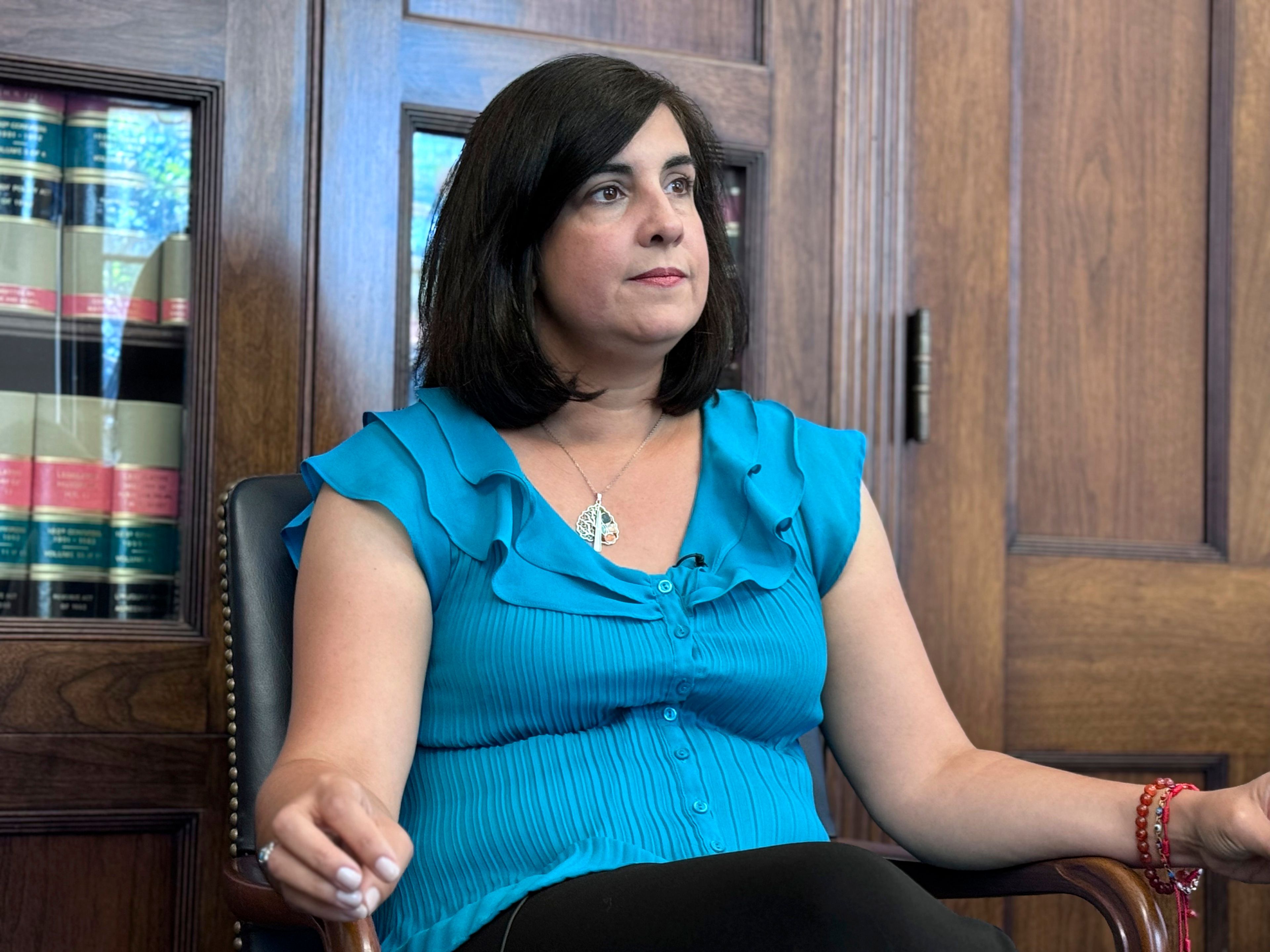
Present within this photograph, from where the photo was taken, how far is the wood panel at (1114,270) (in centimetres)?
238

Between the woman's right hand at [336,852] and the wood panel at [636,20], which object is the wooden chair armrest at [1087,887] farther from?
the wood panel at [636,20]

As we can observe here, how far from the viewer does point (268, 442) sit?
6.43 feet

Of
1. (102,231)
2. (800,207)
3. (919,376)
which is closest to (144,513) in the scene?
(102,231)

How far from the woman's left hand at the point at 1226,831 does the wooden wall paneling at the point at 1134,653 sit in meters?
1.02

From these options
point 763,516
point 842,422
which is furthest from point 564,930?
point 842,422

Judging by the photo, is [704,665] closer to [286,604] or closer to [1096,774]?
[286,604]

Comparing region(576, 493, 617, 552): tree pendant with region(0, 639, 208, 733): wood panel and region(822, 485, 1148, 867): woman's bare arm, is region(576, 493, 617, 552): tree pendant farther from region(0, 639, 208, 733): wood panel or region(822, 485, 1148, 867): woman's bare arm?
region(0, 639, 208, 733): wood panel

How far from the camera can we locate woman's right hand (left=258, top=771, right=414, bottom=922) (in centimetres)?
100

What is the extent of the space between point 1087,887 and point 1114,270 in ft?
4.51

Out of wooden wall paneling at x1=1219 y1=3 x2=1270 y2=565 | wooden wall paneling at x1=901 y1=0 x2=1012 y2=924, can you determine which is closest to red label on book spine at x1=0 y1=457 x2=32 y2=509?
wooden wall paneling at x1=901 y1=0 x2=1012 y2=924

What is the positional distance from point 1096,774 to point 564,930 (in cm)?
141

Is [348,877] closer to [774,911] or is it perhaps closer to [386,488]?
[774,911]

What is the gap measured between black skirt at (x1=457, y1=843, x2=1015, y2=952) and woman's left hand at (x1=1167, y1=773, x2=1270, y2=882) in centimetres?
23

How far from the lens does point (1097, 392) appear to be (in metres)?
2.41
